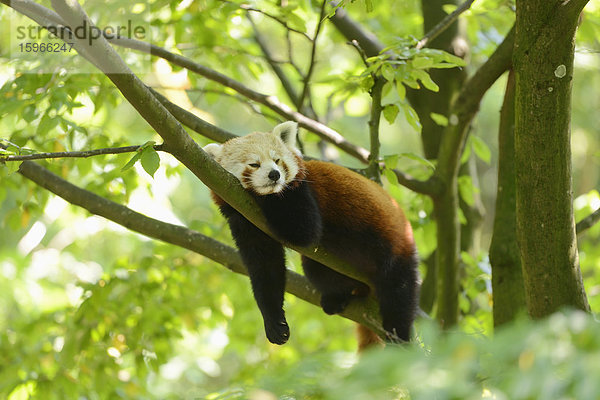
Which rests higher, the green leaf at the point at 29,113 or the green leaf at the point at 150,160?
the green leaf at the point at 150,160

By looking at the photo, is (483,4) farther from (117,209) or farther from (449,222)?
(117,209)

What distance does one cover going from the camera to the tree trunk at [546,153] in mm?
2227

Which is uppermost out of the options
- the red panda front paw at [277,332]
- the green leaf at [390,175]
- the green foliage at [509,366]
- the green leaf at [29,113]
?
the green foliage at [509,366]

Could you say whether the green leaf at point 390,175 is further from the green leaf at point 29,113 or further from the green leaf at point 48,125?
the green leaf at point 29,113

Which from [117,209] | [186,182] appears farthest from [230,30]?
[186,182]

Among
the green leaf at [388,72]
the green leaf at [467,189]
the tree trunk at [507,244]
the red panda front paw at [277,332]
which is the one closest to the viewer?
the green leaf at [388,72]

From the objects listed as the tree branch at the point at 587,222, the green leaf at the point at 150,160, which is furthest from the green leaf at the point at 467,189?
the green leaf at the point at 150,160

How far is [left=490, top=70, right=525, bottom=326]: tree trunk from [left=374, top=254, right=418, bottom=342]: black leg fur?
0.51 metres

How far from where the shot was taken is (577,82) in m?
7.48

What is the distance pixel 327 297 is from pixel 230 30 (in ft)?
8.76

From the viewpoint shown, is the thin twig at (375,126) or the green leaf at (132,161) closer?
the green leaf at (132,161)

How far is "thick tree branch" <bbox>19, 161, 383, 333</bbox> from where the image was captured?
311cm

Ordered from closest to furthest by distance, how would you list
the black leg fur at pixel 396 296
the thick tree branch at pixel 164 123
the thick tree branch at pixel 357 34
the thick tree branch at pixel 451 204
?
the thick tree branch at pixel 164 123 → the black leg fur at pixel 396 296 → the thick tree branch at pixel 451 204 → the thick tree branch at pixel 357 34

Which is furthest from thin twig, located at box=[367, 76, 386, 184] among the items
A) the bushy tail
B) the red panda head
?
the bushy tail
